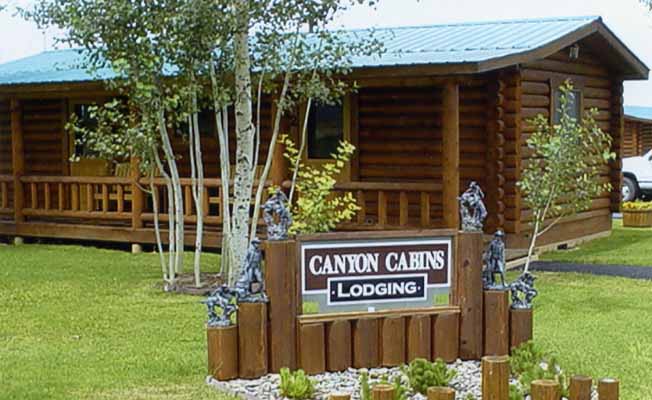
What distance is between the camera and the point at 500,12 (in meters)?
37.3

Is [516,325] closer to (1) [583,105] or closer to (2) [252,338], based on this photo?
(2) [252,338]

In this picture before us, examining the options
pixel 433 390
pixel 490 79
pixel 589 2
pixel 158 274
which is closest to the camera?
pixel 433 390

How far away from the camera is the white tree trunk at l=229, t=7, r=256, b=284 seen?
34.9 feet

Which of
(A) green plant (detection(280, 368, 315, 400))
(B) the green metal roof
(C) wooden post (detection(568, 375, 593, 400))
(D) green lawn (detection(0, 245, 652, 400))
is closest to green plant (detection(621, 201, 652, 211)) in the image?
(B) the green metal roof

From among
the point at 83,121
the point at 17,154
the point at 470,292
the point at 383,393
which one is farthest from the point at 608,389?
the point at 83,121

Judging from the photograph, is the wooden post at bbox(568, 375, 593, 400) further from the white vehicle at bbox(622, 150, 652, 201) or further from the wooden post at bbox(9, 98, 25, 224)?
the white vehicle at bbox(622, 150, 652, 201)

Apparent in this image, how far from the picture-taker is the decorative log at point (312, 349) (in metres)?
6.36

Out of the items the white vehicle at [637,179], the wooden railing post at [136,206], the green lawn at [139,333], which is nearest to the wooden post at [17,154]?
the wooden railing post at [136,206]

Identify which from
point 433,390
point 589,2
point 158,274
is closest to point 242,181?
point 158,274

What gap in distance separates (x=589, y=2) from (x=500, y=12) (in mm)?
3655

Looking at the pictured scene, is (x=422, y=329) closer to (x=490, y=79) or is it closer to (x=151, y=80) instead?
(x=151, y=80)

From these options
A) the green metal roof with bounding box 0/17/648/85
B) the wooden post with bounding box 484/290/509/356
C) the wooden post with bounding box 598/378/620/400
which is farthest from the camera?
the green metal roof with bounding box 0/17/648/85

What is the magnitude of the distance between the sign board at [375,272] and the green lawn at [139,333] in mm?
982

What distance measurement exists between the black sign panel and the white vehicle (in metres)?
21.7
